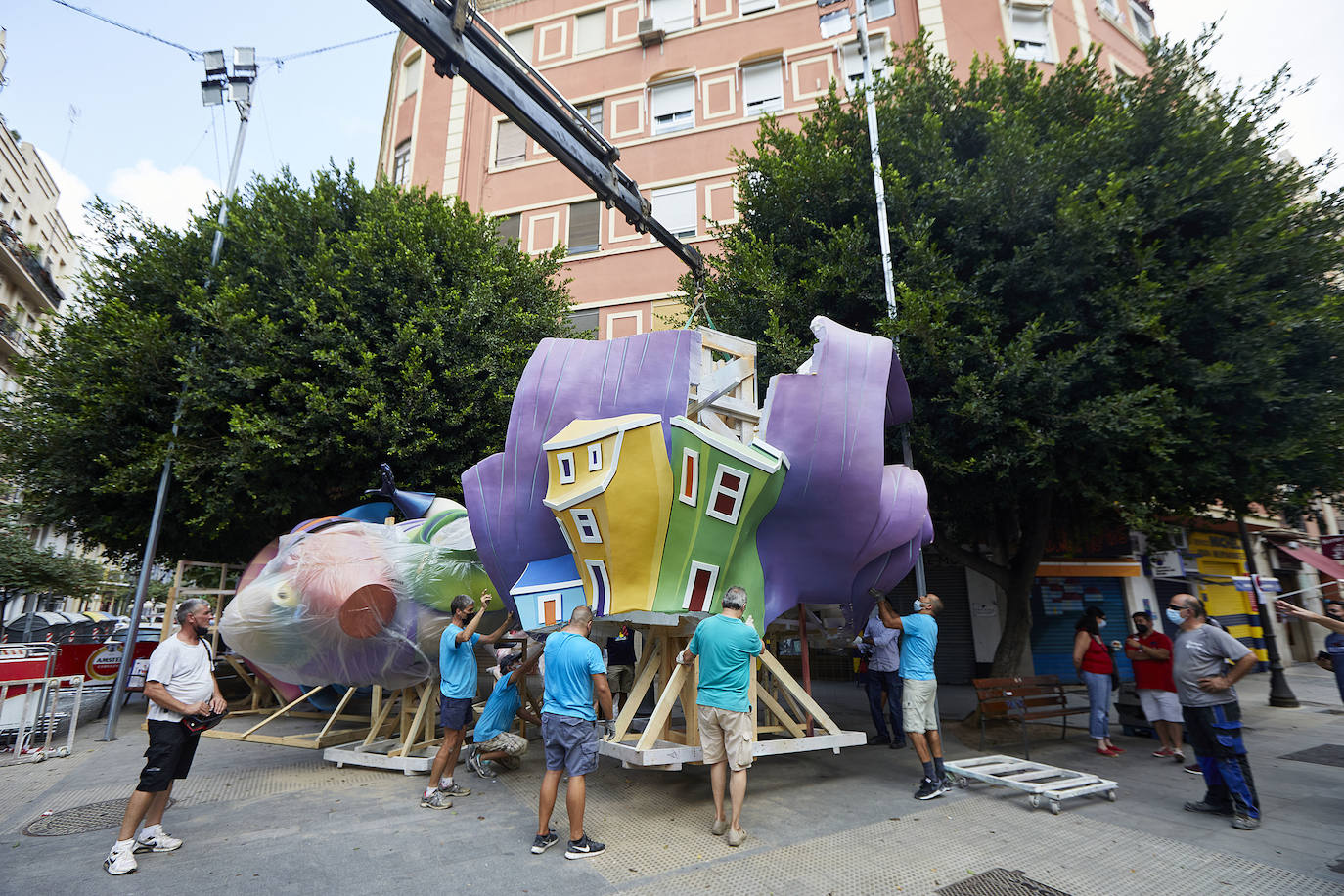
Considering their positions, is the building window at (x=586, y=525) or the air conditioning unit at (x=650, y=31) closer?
the building window at (x=586, y=525)

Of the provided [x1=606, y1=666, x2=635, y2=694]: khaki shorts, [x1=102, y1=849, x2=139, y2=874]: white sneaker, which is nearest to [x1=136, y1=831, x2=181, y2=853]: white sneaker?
[x1=102, y1=849, x2=139, y2=874]: white sneaker

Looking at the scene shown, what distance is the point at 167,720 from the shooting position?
4992 mm

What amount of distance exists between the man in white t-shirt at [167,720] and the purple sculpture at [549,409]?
272 cm

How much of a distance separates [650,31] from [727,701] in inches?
847

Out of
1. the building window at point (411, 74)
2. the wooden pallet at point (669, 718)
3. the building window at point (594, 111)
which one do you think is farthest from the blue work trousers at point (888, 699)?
the building window at point (411, 74)

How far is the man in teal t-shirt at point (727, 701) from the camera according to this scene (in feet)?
17.6

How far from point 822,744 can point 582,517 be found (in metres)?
3.21

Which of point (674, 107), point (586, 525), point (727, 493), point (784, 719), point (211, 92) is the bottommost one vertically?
point (784, 719)

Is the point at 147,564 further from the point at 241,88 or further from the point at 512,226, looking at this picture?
the point at 512,226

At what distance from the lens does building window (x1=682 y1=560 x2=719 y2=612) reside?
6.20 meters

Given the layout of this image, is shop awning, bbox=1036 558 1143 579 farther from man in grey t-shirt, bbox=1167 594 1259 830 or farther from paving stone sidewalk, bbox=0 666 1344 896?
man in grey t-shirt, bbox=1167 594 1259 830

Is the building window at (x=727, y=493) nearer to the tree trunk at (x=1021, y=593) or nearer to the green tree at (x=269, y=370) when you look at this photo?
the tree trunk at (x=1021, y=593)

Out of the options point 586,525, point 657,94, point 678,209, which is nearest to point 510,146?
point 657,94

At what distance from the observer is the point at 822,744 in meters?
6.71
